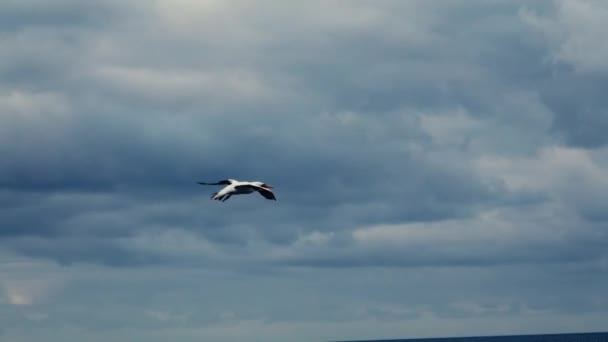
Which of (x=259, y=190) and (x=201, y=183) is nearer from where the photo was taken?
(x=201, y=183)

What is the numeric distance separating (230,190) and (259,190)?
3.31 meters

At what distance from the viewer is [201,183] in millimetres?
83562

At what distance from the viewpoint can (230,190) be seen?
86.8m

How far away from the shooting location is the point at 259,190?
89062 mm

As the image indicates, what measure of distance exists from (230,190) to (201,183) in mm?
3898

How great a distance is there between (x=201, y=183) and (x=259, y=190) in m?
7.15
